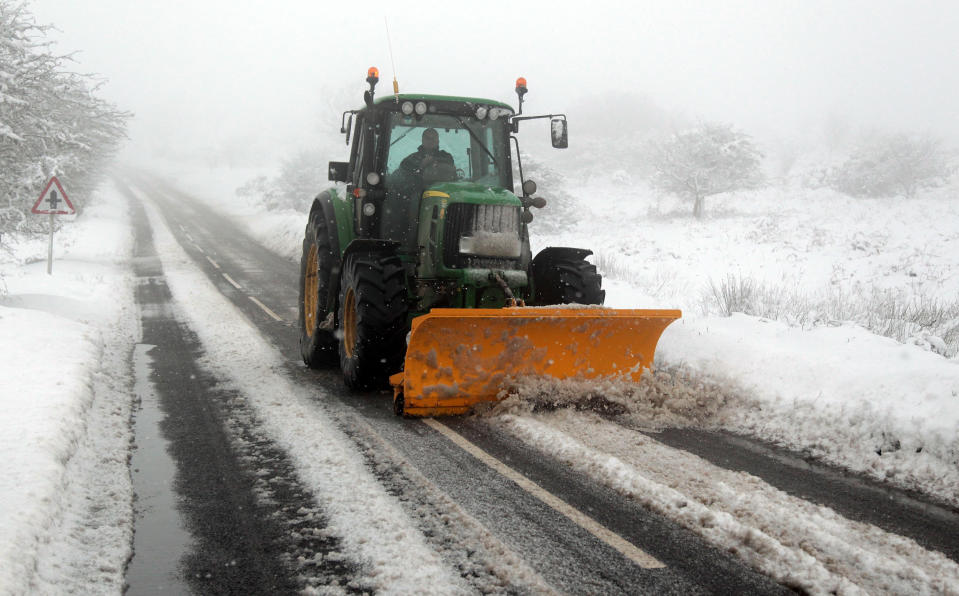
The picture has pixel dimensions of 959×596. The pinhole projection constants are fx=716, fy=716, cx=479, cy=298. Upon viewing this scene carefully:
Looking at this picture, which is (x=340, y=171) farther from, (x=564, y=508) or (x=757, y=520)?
(x=757, y=520)

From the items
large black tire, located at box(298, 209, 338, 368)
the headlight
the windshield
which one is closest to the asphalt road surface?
large black tire, located at box(298, 209, 338, 368)

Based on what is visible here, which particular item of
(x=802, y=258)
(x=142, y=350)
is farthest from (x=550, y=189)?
(x=142, y=350)

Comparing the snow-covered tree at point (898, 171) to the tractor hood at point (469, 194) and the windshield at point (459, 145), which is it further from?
the tractor hood at point (469, 194)

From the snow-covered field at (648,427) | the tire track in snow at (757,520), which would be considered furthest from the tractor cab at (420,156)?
the tire track in snow at (757,520)

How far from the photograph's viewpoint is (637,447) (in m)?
4.51

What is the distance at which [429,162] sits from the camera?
6.52 meters

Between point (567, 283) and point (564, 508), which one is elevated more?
point (567, 283)

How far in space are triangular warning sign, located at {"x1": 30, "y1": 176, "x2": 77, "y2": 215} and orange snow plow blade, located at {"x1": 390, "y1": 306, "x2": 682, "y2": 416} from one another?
1038 cm

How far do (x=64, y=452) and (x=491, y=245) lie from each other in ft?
11.0

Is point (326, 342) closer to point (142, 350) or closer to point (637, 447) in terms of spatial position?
point (142, 350)

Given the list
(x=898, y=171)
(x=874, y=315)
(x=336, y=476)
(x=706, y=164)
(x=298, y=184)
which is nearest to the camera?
(x=336, y=476)

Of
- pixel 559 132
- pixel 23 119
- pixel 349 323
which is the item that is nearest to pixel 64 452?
pixel 349 323

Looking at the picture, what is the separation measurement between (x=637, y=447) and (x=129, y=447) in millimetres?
3254

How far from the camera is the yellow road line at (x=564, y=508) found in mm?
3029
